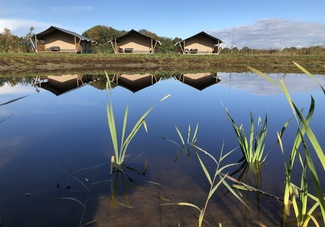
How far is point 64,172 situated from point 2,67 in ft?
85.1

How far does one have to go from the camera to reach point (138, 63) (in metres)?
32.4

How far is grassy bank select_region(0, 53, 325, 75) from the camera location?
27.4 meters

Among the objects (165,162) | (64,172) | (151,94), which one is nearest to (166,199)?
(165,162)

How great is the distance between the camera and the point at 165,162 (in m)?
4.79

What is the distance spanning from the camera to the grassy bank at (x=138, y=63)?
27406 millimetres

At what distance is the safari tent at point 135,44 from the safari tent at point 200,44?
524 cm

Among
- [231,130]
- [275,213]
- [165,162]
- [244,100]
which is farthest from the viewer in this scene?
[244,100]

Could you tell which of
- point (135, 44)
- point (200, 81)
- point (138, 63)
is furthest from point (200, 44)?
point (200, 81)

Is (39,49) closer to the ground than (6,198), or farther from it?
farther from it

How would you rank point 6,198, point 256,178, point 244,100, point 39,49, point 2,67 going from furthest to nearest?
point 39,49
point 2,67
point 244,100
point 256,178
point 6,198

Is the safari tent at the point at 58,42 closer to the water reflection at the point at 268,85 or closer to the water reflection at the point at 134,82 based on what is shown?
the water reflection at the point at 134,82

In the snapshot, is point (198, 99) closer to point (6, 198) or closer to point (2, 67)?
point (6, 198)

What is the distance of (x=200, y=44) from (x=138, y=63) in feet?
56.1

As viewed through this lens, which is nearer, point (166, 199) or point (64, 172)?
point (166, 199)
